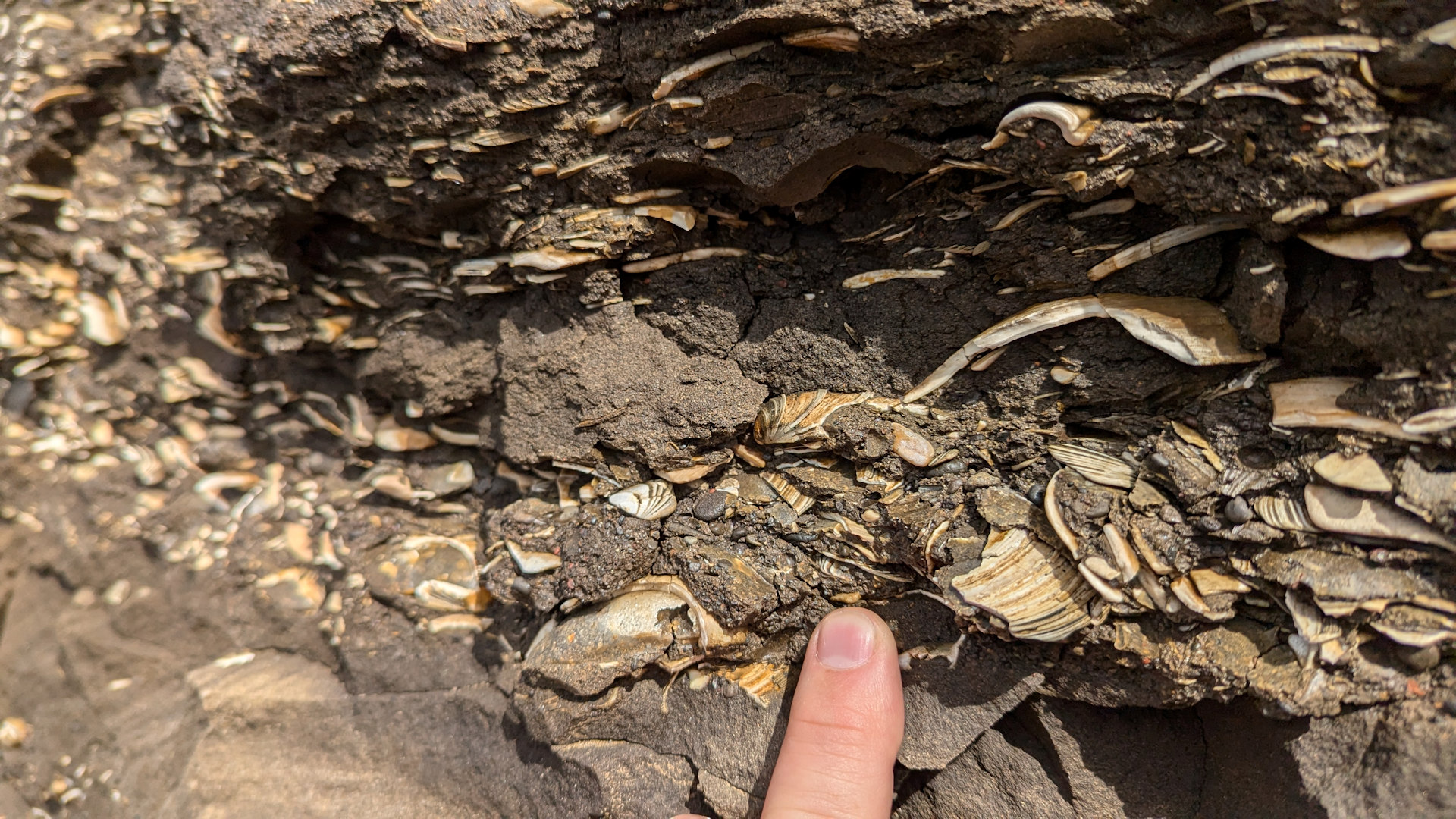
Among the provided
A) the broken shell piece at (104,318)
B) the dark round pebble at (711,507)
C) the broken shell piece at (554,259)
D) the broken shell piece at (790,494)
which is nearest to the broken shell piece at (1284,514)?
the broken shell piece at (790,494)

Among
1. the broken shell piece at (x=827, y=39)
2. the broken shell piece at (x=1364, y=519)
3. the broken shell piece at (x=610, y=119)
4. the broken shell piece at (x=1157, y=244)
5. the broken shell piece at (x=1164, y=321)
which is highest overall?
the broken shell piece at (x=827, y=39)

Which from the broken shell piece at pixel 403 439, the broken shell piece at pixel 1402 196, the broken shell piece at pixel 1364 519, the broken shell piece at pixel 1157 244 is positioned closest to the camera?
the broken shell piece at pixel 1402 196

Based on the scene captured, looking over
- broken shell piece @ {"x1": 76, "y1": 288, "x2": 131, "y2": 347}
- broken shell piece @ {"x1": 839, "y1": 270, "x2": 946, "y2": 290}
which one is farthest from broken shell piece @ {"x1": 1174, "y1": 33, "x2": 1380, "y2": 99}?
broken shell piece @ {"x1": 76, "y1": 288, "x2": 131, "y2": 347}

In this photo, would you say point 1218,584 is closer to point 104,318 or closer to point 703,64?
point 703,64

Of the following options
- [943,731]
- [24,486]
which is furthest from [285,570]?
[943,731]

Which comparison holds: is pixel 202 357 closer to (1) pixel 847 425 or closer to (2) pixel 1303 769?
(1) pixel 847 425

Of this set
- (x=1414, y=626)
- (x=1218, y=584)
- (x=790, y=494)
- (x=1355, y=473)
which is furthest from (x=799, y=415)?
(x=1414, y=626)

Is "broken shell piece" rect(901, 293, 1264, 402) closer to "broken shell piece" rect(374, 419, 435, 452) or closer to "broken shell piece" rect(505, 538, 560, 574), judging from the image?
"broken shell piece" rect(505, 538, 560, 574)

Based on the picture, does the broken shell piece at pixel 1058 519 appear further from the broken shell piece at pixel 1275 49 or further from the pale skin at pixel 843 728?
the broken shell piece at pixel 1275 49
